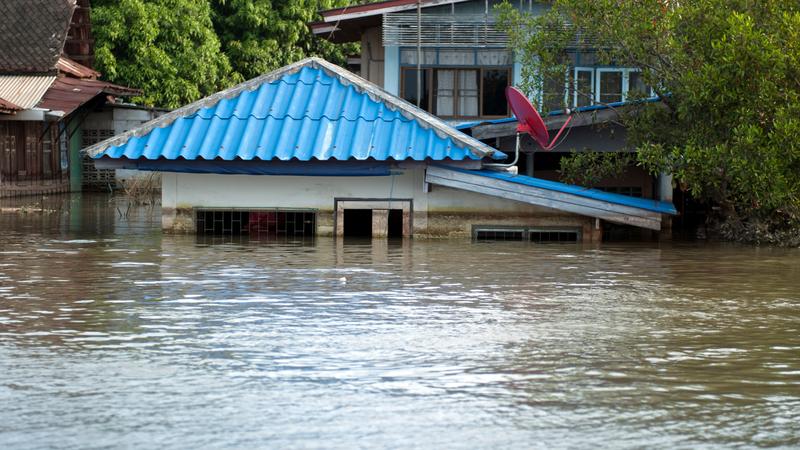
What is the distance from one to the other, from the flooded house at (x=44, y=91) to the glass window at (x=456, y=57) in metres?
11.1

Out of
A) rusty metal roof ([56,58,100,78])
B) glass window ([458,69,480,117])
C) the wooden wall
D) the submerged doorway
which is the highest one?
rusty metal roof ([56,58,100,78])

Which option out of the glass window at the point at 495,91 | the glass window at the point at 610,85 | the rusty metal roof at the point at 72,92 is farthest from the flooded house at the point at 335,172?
the rusty metal roof at the point at 72,92

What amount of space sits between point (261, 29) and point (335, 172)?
2548cm

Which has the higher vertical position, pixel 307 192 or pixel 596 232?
pixel 307 192

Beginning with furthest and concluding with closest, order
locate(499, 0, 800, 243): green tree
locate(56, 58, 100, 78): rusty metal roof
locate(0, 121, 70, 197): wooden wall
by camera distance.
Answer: locate(56, 58, 100, 78): rusty metal roof → locate(0, 121, 70, 197): wooden wall → locate(499, 0, 800, 243): green tree

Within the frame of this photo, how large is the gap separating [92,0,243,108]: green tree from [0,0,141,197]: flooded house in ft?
3.50

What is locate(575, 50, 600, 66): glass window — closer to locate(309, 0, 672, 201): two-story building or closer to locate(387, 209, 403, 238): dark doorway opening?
locate(309, 0, 672, 201): two-story building

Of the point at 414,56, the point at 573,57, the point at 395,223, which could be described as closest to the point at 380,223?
the point at 395,223

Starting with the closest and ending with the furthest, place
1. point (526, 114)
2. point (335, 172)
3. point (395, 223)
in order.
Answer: point (526, 114) < point (335, 172) < point (395, 223)

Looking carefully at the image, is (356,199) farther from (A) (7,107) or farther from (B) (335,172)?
(A) (7,107)

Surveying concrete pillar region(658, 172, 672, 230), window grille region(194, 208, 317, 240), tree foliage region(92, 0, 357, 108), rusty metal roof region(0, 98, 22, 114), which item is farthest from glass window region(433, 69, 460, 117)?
tree foliage region(92, 0, 357, 108)

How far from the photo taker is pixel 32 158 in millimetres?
29266

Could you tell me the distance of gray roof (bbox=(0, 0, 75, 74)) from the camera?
29.0 metres

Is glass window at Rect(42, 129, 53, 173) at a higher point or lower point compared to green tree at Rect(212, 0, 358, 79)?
lower
